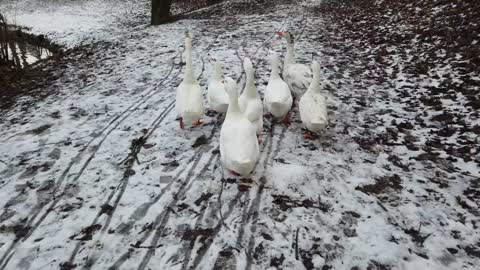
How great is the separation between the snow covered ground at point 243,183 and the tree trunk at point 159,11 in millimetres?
6652

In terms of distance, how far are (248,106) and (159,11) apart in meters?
10.5

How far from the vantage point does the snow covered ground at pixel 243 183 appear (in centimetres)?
333

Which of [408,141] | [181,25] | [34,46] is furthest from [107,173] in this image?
[34,46]

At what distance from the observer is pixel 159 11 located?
13.5 m

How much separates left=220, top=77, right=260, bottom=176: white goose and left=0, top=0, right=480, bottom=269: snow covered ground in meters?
0.42

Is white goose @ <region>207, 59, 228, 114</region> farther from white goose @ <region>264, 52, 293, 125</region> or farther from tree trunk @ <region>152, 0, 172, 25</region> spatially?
tree trunk @ <region>152, 0, 172, 25</region>

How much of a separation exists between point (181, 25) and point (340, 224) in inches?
442

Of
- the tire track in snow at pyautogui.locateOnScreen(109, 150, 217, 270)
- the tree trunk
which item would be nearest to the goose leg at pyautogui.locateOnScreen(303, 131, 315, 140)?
the tire track in snow at pyautogui.locateOnScreen(109, 150, 217, 270)

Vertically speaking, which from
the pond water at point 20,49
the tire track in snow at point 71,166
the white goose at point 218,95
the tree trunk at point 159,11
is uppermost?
the tree trunk at point 159,11

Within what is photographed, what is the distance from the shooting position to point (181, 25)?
13016 millimetres

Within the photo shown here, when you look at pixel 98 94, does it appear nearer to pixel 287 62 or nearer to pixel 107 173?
pixel 107 173

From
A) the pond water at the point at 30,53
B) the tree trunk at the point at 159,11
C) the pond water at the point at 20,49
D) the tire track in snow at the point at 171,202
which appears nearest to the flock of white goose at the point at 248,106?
the tire track in snow at the point at 171,202

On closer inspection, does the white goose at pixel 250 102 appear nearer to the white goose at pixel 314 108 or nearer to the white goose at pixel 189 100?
the white goose at pixel 314 108

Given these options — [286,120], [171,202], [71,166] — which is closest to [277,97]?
[286,120]
